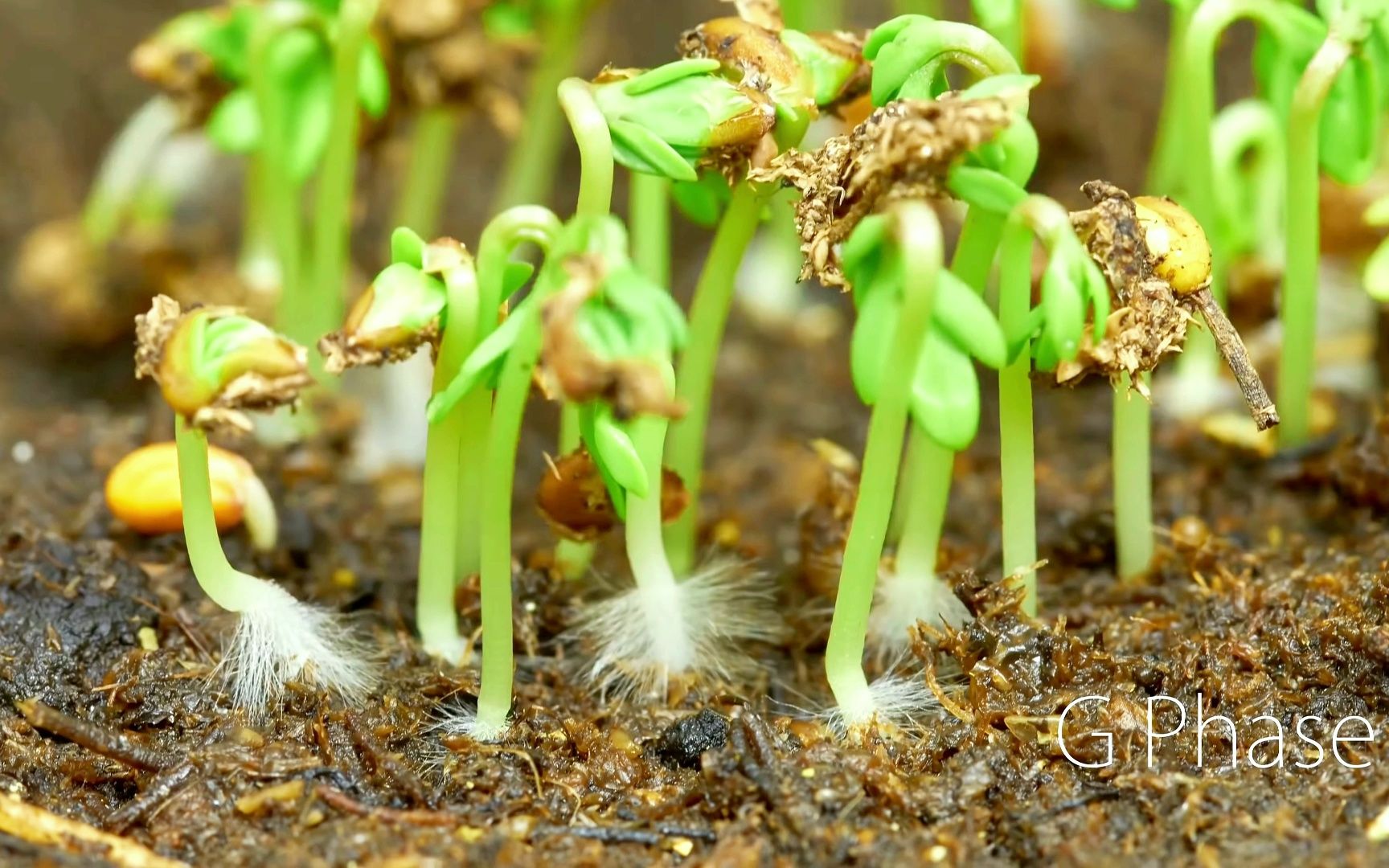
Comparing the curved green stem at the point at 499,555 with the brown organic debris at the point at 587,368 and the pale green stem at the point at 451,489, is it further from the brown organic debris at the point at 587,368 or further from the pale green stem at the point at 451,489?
the brown organic debris at the point at 587,368

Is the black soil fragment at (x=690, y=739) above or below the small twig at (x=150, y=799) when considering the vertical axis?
below

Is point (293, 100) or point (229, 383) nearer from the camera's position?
point (229, 383)

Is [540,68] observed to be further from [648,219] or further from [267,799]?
[267,799]

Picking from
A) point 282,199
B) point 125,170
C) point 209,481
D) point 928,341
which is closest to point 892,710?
point 928,341

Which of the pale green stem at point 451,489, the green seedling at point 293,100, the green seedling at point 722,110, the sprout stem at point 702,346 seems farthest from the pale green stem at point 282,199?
the green seedling at point 722,110

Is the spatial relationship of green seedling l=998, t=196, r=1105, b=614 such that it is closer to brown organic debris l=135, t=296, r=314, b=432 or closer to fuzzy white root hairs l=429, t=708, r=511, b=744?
fuzzy white root hairs l=429, t=708, r=511, b=744

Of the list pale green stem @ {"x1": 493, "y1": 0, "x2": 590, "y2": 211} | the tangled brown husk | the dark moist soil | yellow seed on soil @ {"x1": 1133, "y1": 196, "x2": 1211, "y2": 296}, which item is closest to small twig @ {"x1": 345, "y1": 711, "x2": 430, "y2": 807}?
the dark moist soil

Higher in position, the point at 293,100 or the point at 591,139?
the point at 591,139

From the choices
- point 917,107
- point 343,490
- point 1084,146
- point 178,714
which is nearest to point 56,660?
point 178,714
